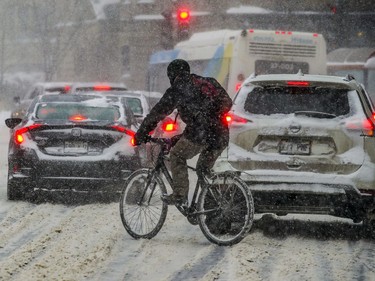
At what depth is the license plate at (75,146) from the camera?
11594mm

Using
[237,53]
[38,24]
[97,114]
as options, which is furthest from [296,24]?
[97,114]

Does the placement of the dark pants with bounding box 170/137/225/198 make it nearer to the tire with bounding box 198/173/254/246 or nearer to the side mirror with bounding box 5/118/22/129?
the tire with bounding box 198/173/254/246

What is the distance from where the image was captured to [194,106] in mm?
8578

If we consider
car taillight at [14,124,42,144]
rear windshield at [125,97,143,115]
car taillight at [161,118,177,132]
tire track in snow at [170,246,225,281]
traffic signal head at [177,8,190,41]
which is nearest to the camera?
tire track in snow at [170,246,225,281]

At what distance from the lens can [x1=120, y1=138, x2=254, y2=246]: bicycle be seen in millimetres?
8688

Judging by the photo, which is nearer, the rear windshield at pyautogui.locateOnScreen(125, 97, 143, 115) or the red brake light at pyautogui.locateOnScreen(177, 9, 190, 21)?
the rear windshield at pyautogui.locateOnScreen(125, 97, 143, 115)

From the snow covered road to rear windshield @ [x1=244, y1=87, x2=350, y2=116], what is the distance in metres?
1.23

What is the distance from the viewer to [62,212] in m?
11.0

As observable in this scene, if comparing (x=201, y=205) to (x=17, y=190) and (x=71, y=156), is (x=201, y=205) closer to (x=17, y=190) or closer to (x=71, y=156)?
(x=71, y=156)

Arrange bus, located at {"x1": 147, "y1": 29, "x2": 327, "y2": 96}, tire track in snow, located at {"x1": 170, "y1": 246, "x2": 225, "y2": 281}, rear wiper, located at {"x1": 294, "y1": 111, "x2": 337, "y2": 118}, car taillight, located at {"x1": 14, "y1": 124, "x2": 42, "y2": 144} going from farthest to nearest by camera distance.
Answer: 1. bus, located at {"x1": 147, "y1": 29, "x2": 327, "y2": 96}
2. car taillight, located at {"x1": 14, "y1": 124, "x2": 42, "y2": 144}
3. rear wiper, located at {"x1": 294, "y1": 111, "x2": 337, "y2": 118}
4. tire track in snow, located at {"x1": 170, "y1": 246, "x2": 225, "y2": 281}

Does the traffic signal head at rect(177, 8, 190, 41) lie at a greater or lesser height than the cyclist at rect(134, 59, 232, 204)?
lesser

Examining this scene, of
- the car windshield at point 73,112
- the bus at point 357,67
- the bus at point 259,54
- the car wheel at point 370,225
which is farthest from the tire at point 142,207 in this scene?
the bus at point 357,67

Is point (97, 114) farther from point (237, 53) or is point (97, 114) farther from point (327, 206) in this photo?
point (237, 53)

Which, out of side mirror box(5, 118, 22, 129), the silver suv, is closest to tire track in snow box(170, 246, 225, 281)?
the silver suv
